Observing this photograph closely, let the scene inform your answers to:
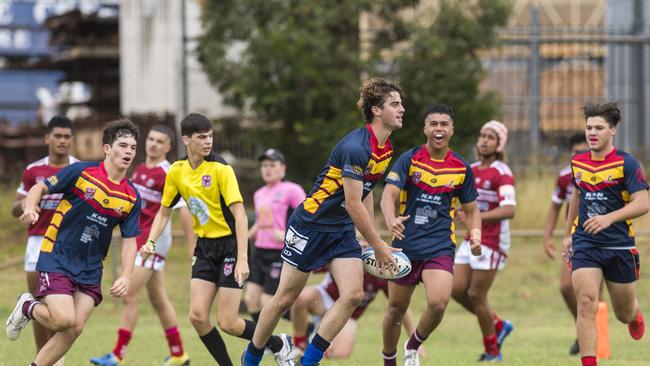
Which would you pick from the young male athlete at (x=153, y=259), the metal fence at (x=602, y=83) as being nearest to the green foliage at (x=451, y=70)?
the metal fence at (x=602, y=83)

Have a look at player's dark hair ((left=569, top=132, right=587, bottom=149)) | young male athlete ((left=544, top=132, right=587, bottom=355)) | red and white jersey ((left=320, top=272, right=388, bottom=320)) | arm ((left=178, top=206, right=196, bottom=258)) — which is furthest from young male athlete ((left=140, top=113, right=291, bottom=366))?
player's dark hair ((left=569, top=132, right=587, bottom=149))

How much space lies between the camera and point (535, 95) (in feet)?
83.7

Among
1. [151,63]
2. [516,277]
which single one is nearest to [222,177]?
[516,277]

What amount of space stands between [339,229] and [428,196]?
125cm

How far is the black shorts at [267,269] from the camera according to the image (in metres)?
13.4

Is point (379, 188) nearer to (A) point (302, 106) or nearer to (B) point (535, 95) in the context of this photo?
(A) point (302, 106)

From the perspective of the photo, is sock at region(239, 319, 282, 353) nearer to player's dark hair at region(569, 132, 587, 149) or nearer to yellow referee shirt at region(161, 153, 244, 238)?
yellow referee shirt at region(161, 153, 244, 238)

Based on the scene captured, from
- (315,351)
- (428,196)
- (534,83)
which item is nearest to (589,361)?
Answer: (428,196)

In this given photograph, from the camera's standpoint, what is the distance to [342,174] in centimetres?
874

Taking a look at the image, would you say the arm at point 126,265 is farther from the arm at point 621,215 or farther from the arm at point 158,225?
the arm at point 621,215

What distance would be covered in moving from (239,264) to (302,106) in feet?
45.2

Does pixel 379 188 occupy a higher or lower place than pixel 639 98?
lower

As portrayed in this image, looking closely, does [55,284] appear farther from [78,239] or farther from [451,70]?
[451,70]

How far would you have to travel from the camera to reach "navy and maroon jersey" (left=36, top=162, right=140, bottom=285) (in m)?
9.20
